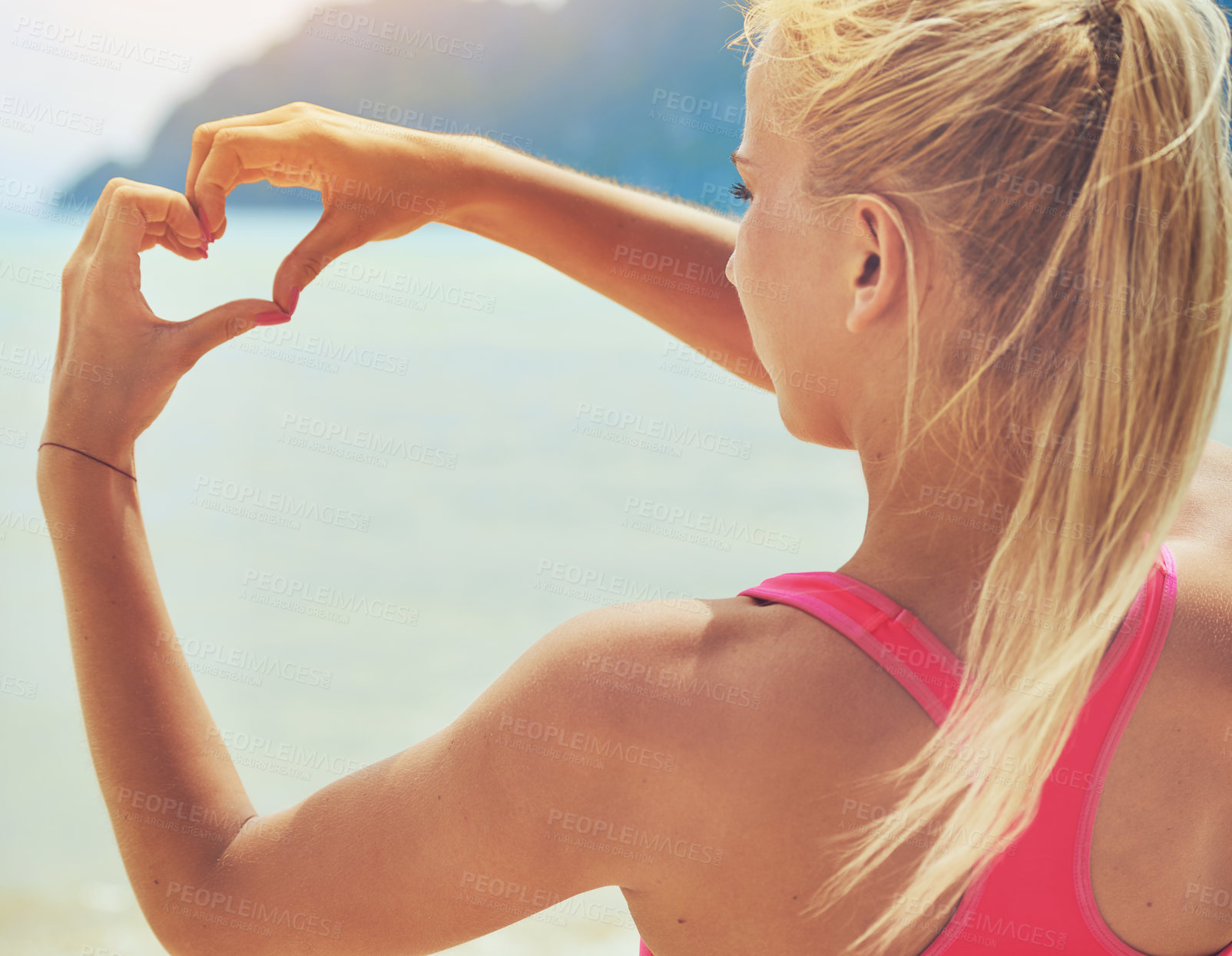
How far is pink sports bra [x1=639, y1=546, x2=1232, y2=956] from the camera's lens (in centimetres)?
52

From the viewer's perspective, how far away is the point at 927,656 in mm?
522

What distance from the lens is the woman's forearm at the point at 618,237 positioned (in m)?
0.97

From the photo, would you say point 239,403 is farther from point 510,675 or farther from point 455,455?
point 510,675

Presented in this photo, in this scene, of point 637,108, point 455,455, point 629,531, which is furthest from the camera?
point 637,108

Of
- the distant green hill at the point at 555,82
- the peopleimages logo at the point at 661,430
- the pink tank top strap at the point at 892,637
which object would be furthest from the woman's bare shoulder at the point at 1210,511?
the distant green hill at the point at 555,82

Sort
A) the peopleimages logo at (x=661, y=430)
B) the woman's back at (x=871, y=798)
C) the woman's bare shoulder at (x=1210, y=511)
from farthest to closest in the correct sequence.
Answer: the peopleimages logo at (x=661, y=430)
the woman's bare shoulder at (x=1210, y=511)
the woman's back at (x=871, y=798)

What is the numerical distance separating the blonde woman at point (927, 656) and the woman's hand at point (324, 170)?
0.39 m

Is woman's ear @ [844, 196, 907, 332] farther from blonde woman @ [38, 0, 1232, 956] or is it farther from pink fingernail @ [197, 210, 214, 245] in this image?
pink fingernail @ [197, 210, 214, 245]

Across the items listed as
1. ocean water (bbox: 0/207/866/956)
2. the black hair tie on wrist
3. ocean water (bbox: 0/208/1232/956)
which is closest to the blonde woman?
the black hair tie on wrist

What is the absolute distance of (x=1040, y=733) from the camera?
54cm

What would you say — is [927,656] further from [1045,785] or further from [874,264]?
[874,264]

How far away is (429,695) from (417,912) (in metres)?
2.25

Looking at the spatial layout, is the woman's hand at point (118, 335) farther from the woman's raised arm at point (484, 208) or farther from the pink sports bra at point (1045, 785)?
the pink sports bra at point (1045, 785)

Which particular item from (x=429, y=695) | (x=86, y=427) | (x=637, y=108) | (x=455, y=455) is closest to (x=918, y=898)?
(x=86, y=427)
